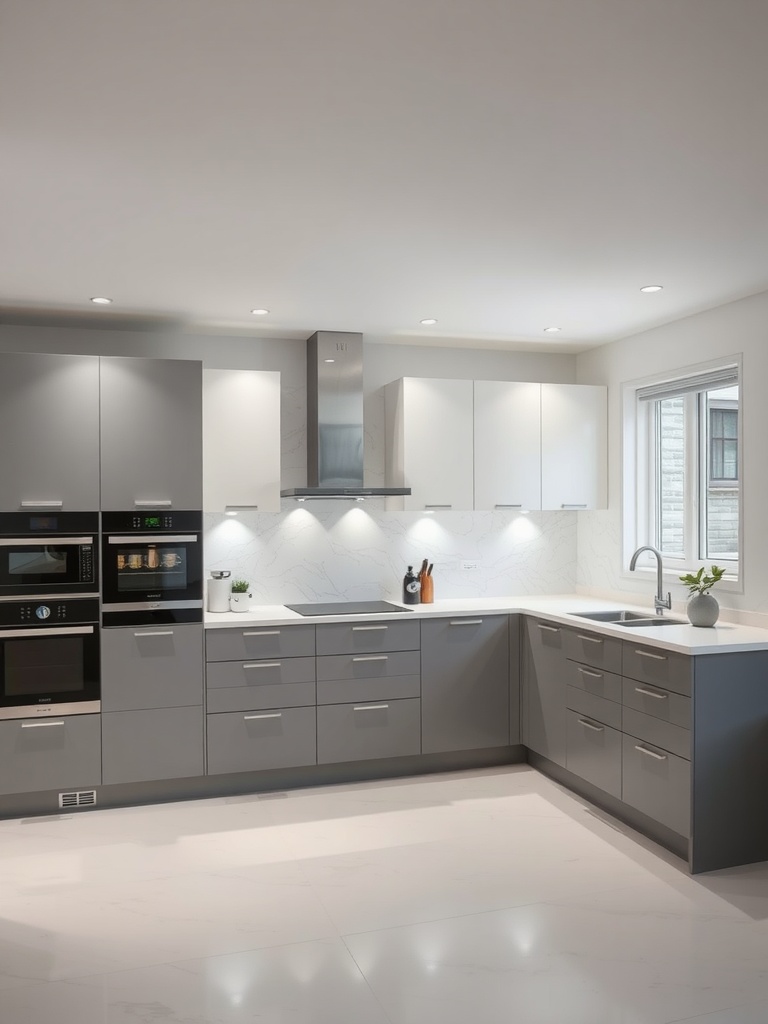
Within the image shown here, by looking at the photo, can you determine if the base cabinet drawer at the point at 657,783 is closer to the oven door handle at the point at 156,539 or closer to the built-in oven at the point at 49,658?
the oven door handle at the point at 156,539

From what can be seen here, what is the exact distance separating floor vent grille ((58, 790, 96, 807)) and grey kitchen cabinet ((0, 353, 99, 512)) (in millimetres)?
1393

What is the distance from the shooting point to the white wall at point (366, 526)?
469cm

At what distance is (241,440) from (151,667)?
50.9 inches

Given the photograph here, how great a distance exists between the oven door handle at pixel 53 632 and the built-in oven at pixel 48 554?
158mm

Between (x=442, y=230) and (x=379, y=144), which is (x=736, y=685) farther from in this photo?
(x=379, y=144)

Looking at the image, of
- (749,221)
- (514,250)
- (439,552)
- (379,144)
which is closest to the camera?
(379,144)

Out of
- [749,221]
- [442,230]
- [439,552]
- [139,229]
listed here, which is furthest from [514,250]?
[439,552]

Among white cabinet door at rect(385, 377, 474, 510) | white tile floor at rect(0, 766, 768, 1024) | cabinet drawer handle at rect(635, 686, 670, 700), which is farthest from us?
white cabinet door at rect(385, 377, 474, 510)

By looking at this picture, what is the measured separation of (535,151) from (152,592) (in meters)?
2.77

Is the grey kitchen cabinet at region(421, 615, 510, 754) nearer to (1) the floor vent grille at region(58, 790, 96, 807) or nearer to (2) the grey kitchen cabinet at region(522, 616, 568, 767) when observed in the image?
(2) the grey kitchen cabinet at region(522, 616, 568, 767)

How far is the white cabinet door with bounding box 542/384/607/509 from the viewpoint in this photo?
5051mm

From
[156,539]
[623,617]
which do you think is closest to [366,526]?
[156,539]

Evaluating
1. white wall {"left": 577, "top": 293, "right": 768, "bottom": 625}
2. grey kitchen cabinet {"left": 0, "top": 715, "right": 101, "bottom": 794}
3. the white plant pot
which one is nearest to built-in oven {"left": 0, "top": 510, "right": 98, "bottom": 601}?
grey kitchen cabinet {"left": 0, "top": 715, "right": 101, "bottom": 794}

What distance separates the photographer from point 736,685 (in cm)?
334
